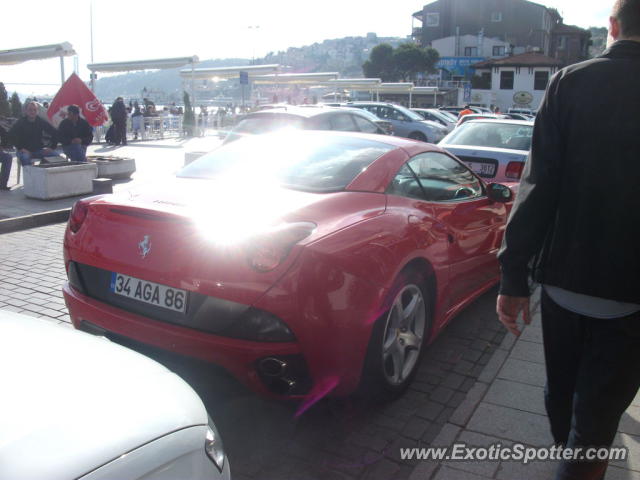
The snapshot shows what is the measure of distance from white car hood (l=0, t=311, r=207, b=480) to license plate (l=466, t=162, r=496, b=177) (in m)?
Result: 6.79

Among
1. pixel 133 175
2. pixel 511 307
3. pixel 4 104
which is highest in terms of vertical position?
pixel 4 104

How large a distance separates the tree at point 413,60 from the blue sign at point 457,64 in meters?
2.57

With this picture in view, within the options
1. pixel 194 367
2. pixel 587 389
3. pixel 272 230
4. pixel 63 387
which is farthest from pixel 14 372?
pixel 587 389

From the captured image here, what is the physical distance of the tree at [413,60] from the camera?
79.1 meters

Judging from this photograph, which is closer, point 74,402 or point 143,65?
point 74,402

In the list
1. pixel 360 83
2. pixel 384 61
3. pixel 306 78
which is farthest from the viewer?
pixel 384 61

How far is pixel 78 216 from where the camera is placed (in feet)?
11.3

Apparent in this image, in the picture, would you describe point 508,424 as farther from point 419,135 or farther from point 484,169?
point 419,135

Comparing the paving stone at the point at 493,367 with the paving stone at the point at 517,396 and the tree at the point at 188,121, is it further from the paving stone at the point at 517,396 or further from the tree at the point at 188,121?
the tree at the point at 188,121

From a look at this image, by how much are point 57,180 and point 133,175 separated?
338 centimetres

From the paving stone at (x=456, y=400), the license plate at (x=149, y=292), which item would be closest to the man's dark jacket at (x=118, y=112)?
the license plate at (x=149, y=292)

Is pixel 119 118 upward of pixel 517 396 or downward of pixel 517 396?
upward

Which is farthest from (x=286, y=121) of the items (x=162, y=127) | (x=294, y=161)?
(x=162, y=127)

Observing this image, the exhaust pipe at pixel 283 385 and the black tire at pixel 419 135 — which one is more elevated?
the black tire at pixel 419 135
